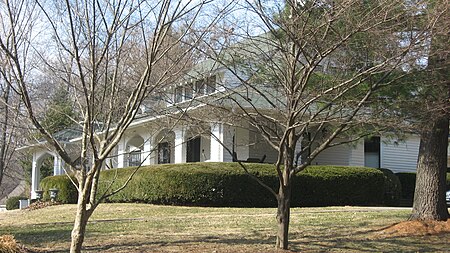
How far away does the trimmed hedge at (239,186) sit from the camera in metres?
19.5

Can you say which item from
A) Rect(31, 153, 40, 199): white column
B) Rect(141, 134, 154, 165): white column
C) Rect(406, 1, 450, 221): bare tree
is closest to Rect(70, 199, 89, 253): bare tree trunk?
Rect(141, 134, 154, 165): white column

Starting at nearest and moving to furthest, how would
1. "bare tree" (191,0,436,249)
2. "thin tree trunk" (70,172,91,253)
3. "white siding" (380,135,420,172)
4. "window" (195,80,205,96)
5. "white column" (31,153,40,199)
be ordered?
"thin tree trunk" (70,172,91,253)
"bare tree" (191,0,436,249)
"window" (195,80,205,96)
"white siding" (380,135,420,172)
"white column" (31,153,40,199)

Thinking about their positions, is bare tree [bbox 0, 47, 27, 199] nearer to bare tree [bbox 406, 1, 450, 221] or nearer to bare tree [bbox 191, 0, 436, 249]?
bare tree [bbox 191, 0, 436, 249]

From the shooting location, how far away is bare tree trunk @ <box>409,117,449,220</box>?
12234mm

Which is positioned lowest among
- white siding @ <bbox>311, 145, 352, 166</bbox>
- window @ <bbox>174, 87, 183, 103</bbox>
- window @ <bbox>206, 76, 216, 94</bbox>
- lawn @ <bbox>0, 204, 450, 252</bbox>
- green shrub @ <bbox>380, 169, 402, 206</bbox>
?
lawn @ <bbox>0, 204, 450, 252</bbox>

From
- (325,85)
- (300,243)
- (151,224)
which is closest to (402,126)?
(325,85)

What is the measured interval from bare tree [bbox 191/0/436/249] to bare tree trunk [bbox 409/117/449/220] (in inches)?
93.6

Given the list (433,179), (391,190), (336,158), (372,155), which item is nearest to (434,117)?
(433,179)

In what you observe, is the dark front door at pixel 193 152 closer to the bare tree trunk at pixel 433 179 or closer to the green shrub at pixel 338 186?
the green shrub at pixel 338 186

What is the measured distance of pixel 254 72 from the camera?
10258 mm

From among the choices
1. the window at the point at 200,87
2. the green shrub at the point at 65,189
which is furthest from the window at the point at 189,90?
the green shrub at the point at 65,189

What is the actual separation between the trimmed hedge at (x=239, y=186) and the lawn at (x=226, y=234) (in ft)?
7.61

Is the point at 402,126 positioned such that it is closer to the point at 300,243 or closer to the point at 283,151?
the point at 283,151

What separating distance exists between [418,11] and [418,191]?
15.1ft
